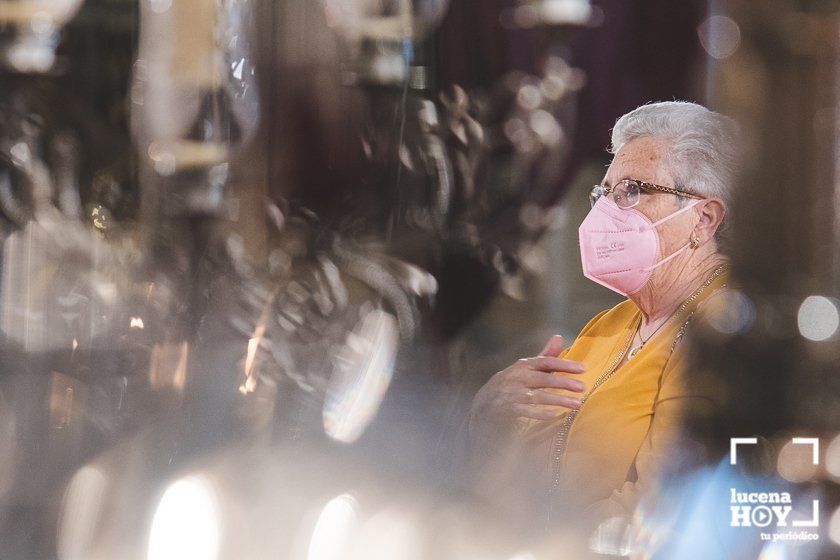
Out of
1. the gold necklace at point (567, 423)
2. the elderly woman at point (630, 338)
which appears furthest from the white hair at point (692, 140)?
the gold necklace at point (567, 423)

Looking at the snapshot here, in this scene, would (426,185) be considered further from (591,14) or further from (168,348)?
(168,348)

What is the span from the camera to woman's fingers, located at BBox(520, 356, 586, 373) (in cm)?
192

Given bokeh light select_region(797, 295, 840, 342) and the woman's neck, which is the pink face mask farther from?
bokeh light select_region(797, 295, 840, 342)

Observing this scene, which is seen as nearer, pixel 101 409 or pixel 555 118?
pixel 555 118

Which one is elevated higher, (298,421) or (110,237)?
(110,237)

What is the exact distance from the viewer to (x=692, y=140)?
6.12 feet

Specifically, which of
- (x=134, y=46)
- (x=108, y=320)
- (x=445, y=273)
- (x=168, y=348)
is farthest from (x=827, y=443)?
(x=134, y=46)

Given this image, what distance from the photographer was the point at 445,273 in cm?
191

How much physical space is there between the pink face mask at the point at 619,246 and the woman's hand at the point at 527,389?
0.56 feet

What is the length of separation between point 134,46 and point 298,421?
0.88 m

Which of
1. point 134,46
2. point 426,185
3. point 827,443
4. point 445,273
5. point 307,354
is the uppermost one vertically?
point 134,46

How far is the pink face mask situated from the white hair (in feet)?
0.18

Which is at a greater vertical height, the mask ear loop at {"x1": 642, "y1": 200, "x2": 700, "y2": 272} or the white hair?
the white hair

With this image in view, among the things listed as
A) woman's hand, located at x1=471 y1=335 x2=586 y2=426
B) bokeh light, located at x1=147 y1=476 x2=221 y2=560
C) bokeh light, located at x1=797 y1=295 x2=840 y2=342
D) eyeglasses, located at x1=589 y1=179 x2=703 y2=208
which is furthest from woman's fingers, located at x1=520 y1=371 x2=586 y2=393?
bokeh light, located at x1=147 y1=476 x2=221 y2=560
